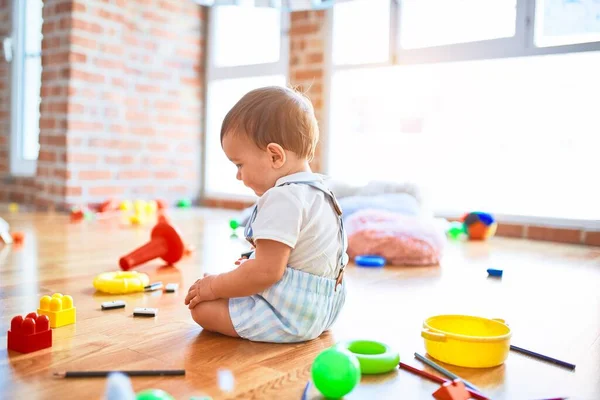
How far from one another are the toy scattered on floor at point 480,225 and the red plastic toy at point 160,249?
1529mm

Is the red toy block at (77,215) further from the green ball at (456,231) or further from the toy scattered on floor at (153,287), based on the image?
the green ball at (456,231)

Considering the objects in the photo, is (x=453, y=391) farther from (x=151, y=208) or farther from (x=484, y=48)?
(x=151, y=208)

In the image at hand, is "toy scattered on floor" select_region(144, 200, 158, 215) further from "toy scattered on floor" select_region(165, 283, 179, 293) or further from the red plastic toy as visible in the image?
"toy scattered on floor" select_region(165, 283, 179, 293)

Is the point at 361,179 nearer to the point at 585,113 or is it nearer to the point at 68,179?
the point at 585,113

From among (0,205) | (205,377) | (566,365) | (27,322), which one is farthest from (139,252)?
(0,205)

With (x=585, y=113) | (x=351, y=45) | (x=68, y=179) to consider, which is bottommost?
(x=68, y=179)

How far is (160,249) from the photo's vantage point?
2.00m

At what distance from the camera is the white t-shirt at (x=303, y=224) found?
1.13m

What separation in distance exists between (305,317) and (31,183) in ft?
11.1

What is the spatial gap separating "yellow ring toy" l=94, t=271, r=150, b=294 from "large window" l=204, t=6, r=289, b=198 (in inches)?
94.2

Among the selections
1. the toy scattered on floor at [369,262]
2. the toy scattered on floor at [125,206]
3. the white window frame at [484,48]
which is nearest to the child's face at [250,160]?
the toy scattered on floor at [369,262]

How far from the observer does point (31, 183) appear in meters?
4.03

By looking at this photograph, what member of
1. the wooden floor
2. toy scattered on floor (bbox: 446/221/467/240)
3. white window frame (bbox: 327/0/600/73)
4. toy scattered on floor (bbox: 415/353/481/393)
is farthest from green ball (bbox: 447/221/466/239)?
toy scattered on floor (bbox: 415/353/481/393)

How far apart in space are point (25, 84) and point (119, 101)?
82 cm
